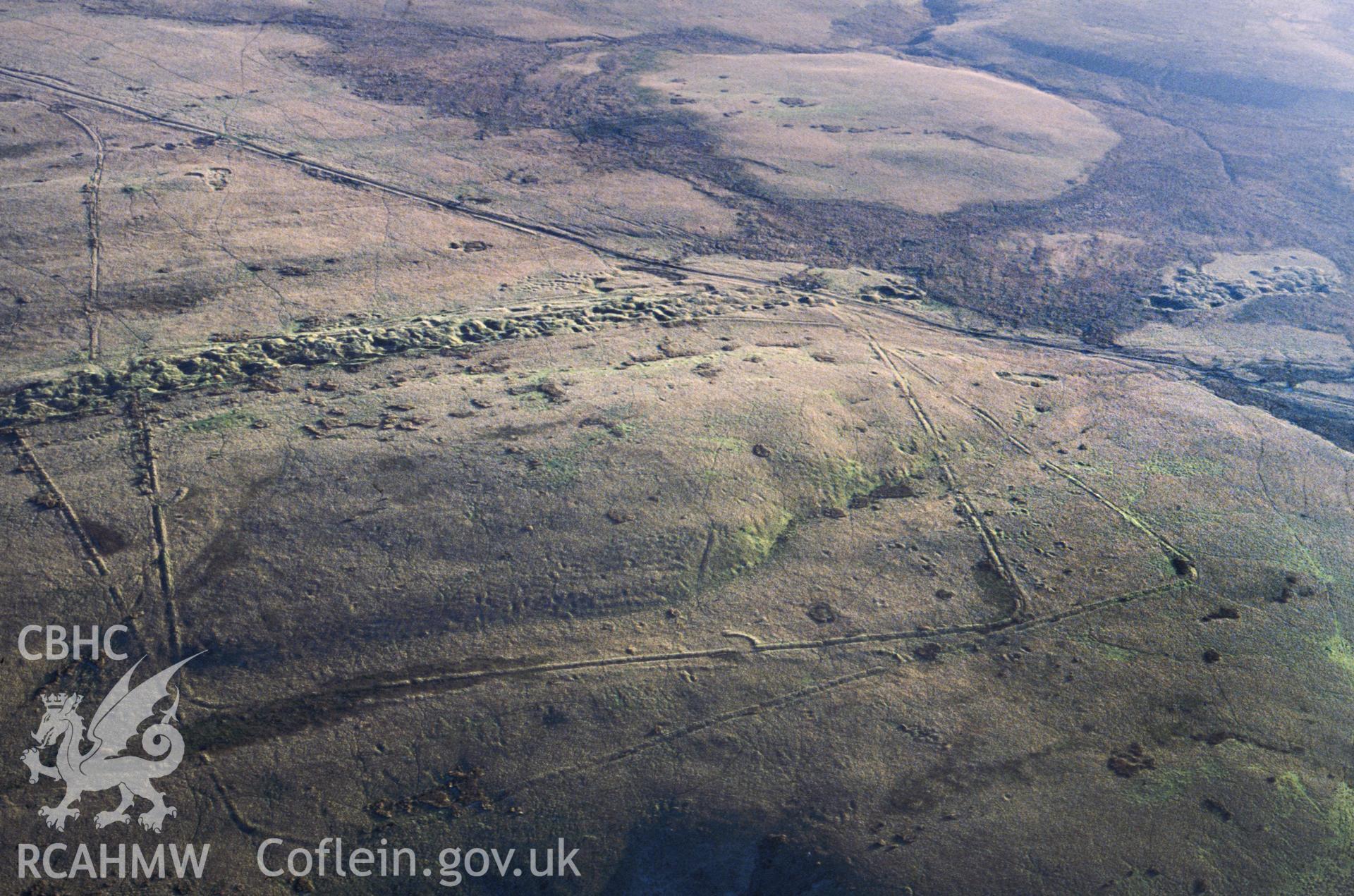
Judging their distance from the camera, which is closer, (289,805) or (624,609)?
(289,805)

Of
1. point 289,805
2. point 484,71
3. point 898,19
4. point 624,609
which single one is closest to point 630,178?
point 484,71

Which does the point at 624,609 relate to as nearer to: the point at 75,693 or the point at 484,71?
the point at 75,693

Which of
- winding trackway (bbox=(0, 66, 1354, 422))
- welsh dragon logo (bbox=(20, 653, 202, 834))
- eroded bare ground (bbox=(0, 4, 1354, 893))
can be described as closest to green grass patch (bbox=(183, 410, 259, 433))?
eroded bare ground (bbox=(0, 4, 1354, 893))

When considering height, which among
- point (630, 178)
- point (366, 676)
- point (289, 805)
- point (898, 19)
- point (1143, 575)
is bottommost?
point (289, 805)

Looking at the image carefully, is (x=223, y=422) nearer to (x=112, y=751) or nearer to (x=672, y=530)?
(x=112, y=751)

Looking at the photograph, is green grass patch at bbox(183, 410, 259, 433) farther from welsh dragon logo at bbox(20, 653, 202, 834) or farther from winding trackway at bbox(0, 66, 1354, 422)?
winding trackway at bbox(0, 66, 1354, 422)

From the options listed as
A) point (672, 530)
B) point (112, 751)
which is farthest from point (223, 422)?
point (672, 530)
